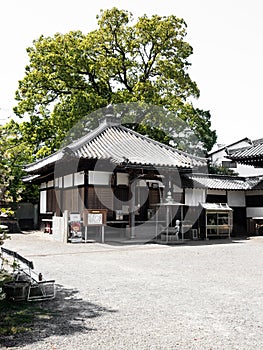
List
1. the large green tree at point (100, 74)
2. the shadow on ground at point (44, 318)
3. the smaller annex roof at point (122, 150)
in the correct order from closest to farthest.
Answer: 1. the shadow on ground at point (44, 318)
2. the smaller annex roof at point (122, 150)
3. the large green tree at point (100, 74)

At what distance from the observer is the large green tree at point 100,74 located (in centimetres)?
2444

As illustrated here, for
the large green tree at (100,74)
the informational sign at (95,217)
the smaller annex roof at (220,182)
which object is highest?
the large green tree at (100,74)

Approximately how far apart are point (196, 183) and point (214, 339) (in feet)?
50.5

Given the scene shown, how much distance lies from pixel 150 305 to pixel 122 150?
38.7 ft

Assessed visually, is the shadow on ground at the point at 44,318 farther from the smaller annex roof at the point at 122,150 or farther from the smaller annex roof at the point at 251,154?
the smaller annex roof at the point at 251,154

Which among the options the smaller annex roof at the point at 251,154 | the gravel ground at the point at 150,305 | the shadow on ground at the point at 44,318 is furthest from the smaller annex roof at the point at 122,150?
the shadow on ground at the point at 44,318

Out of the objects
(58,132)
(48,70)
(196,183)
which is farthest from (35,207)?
(196,183)

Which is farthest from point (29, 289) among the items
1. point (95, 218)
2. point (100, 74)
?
point (100, 74)

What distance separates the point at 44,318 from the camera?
15.7ft

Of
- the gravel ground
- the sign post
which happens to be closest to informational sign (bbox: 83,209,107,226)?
the sign post

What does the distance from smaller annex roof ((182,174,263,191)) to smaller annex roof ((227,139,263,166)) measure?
9.50ft

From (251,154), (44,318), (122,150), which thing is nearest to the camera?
(44,318)

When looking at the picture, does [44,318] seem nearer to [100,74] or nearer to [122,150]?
[122,150]

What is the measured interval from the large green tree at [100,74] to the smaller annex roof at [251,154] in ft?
27.4
